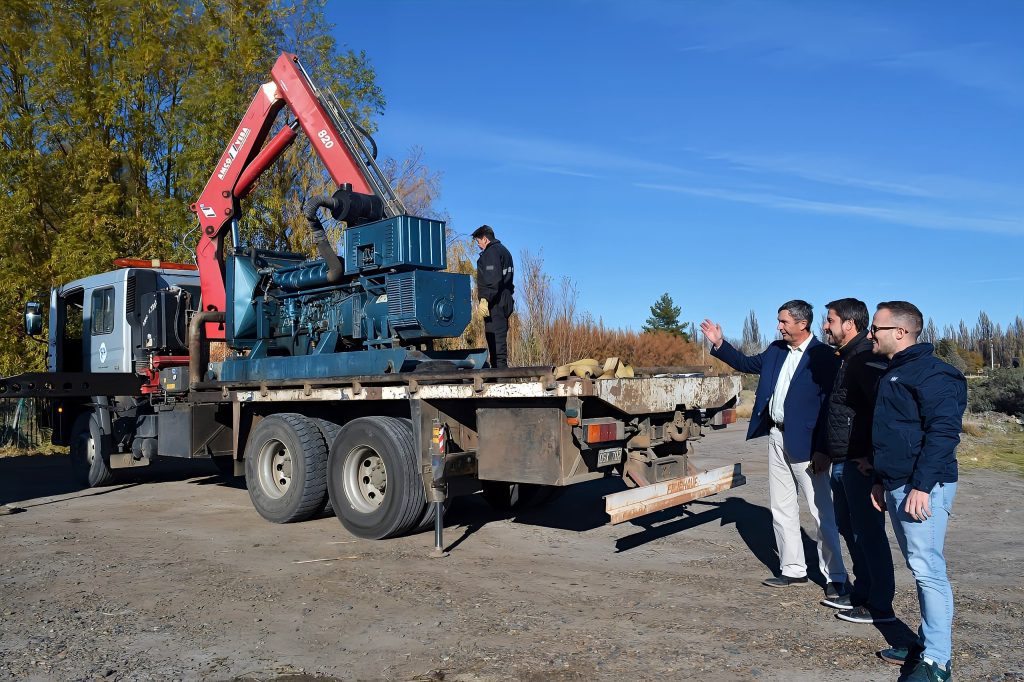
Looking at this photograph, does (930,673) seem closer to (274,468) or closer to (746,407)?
(274,468)

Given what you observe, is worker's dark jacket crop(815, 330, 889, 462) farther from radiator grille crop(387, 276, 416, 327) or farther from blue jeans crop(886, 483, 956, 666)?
radiator grille crop(387, 276, 416, 327)

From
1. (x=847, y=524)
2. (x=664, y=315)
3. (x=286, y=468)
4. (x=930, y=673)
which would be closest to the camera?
(x=930, y=673)

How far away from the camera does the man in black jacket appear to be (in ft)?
16.6

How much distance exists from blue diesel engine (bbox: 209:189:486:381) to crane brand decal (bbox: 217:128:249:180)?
224 centimetres

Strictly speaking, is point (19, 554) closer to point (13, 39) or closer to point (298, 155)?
point (298, 155)

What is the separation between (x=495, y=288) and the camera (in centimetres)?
959

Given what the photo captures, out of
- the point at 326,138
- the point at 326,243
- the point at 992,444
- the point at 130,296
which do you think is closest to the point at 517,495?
the point at 326,243

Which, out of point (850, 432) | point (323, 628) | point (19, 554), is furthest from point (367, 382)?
point (850, 432)

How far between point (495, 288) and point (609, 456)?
344 cm

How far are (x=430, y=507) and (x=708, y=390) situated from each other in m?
2.67

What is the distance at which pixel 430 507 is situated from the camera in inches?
302

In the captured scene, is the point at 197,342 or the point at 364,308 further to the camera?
the point at 197,342

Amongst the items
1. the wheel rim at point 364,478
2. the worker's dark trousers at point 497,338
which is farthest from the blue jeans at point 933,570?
the worker's dark trousers at point 497,338

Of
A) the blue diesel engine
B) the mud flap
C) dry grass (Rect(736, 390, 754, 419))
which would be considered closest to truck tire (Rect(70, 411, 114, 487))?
the blue diesel engine
